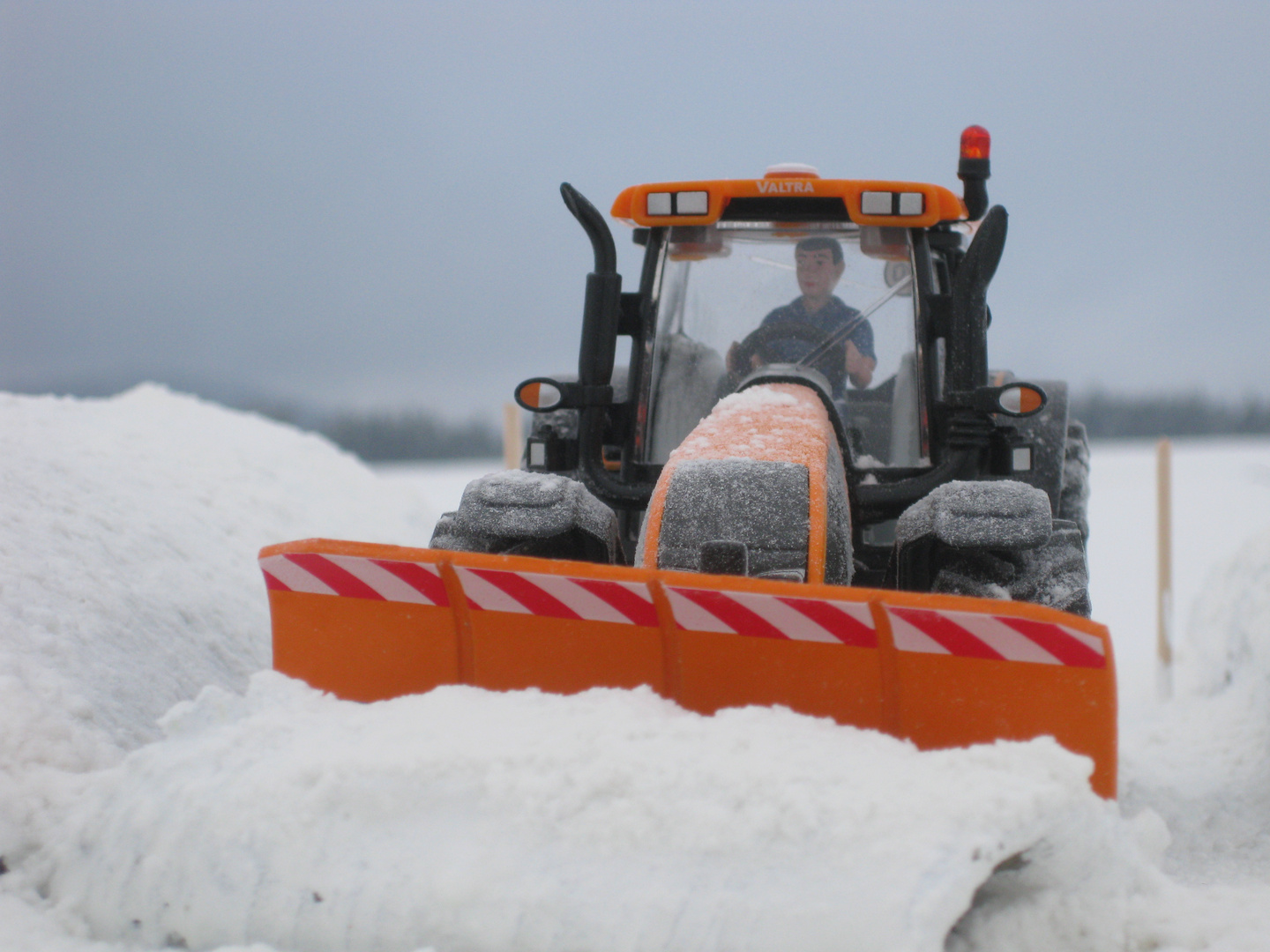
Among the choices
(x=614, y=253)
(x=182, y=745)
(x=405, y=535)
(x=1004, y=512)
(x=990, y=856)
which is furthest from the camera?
(x=405, y=535)

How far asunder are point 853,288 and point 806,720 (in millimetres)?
2240

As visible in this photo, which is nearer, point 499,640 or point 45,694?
point 499,640

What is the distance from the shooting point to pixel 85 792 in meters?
2.72

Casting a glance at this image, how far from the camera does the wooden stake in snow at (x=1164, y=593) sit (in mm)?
6793

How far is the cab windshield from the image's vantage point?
427 cm

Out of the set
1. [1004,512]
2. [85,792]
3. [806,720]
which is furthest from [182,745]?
[1004,512]

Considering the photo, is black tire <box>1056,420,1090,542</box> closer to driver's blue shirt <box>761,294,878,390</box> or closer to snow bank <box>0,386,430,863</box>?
driver's blue shirt <box>761,294,878,390</box>

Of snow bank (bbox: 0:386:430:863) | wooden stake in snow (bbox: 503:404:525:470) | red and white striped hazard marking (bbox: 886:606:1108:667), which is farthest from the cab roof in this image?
wooden stake in snow (bbox: 503:404:525:470)

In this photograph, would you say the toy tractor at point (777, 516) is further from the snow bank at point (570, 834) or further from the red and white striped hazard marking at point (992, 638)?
the snow bank at point (570, 834)

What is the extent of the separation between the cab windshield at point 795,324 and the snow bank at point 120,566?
202cm

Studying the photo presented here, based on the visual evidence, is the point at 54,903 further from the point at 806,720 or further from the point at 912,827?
the point at 912,827

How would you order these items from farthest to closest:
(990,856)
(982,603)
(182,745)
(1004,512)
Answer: (1004,512), (182,745), (982,603), (990,856)

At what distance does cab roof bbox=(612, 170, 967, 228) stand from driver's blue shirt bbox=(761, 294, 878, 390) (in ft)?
1.10

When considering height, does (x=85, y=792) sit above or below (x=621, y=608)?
below
